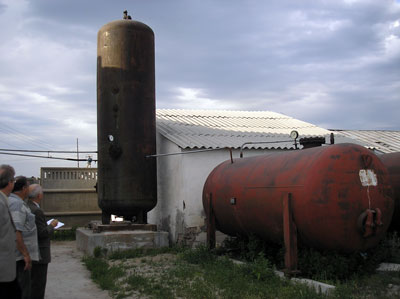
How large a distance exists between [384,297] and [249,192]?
2.99m

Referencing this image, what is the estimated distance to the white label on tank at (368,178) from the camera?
654 centimetres

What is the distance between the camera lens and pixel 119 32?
10.9m

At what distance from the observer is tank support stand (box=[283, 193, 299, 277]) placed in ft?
21.9

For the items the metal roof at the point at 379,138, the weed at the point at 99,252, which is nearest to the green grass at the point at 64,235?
the weed at the point at 99,252

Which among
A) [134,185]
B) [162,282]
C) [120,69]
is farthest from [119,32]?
[162,282]

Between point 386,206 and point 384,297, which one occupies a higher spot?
point 386,206

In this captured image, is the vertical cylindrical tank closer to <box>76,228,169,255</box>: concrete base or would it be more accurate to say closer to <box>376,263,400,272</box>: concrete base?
<box>76,228,169,255</box>: concrete base

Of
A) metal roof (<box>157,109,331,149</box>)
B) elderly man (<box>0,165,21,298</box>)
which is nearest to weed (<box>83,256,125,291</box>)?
elderly man (<box>0,165,21,298</box>)

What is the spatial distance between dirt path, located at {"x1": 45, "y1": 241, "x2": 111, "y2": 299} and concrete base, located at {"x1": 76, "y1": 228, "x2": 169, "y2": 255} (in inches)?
19.4

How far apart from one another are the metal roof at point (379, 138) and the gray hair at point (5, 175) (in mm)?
13174

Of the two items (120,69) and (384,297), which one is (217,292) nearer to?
(384,297)

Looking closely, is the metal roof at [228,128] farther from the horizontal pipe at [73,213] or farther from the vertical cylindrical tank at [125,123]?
the horizontal pipe at [73,213]

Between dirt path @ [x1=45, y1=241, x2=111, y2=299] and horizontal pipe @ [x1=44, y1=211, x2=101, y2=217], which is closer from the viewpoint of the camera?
dirt path @ [x1=45, y1=241, x2=111, y2=299]

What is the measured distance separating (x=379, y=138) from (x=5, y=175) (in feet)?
55.3
